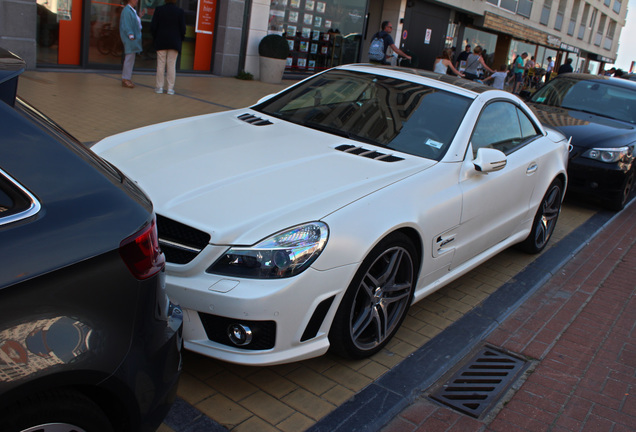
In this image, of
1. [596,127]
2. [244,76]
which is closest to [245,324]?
[596,127]

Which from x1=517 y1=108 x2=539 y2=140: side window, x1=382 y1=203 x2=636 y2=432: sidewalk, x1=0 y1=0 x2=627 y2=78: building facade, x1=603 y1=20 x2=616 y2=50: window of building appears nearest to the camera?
x1=382 y1=203 x2=636 y2=432: sidewalk

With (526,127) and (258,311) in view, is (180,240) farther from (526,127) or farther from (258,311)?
(526,127)

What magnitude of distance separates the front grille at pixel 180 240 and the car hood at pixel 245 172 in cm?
4

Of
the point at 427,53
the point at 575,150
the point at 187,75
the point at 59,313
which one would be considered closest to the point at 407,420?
the point at 59,313

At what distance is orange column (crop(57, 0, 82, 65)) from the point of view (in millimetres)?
12500

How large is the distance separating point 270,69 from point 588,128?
9150 mm

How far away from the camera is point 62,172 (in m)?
2.05

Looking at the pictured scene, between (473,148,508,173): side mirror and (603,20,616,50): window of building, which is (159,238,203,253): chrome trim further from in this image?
(603,20,616,50): window of building

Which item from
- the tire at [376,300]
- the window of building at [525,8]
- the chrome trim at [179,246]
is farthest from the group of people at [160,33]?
the window of building at [525,8]

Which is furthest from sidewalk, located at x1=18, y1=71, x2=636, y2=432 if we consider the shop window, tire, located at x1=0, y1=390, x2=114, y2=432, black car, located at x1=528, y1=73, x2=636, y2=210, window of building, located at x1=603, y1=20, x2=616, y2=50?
window of building, located at x1=603, y1=20, x2=616, y2=50

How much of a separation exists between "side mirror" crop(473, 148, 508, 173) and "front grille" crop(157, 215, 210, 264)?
6.83ft

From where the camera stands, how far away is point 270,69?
632 inches

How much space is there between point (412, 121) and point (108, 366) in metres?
3.14

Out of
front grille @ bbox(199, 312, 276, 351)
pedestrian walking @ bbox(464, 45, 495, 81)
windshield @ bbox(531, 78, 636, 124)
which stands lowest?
Result: front grille @ bbox(199, 312, 276, 351)
